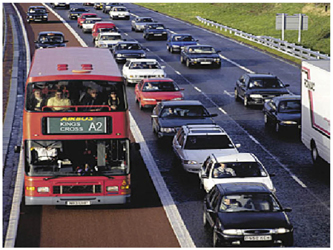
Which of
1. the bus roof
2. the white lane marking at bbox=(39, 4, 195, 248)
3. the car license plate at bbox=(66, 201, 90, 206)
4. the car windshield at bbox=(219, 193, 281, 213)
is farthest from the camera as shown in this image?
the bus roof

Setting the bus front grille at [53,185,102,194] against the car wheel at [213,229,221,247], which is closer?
the car wheel at [213,229,221,247]

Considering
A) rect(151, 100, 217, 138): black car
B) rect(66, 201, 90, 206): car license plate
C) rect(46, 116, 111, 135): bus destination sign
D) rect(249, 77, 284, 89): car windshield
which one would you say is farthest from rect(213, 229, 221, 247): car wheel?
rect(249, 77, 284, 89): car windshield

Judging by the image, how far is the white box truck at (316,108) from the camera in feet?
78.8

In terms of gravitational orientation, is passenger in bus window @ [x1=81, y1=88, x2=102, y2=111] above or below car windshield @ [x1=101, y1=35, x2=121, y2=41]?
above

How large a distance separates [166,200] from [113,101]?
3.38 m

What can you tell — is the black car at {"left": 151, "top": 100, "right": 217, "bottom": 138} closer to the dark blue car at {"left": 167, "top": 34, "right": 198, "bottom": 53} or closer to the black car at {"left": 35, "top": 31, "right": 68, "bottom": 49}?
the black car at {"left": 35, "top": 31, "right": 68, "bottom": 49}

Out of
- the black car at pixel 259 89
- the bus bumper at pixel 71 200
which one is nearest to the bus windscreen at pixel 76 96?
the bus bumper at pixel 71 200

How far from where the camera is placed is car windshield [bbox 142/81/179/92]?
37.7 m

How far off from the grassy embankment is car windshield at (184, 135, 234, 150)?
37472 mm

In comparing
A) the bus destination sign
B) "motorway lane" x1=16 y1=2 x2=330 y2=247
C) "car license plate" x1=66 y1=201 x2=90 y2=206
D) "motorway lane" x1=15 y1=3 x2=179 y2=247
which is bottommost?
"motorway lane" x1=16 y1=2 x2=330 y2=247

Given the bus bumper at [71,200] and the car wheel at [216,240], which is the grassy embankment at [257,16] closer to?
the bus bumper at [71,200]

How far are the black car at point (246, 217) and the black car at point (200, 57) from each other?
110 feet

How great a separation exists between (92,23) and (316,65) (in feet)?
163

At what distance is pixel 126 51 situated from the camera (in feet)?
175
